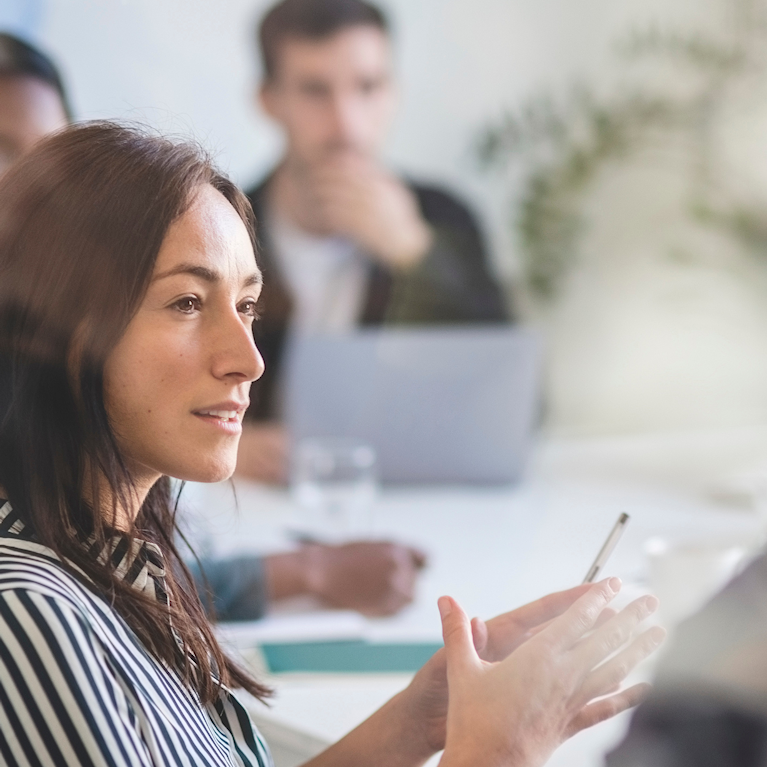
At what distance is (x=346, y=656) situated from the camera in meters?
0.92

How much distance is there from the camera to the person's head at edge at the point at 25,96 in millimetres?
1545

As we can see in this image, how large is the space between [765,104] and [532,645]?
2.47 m

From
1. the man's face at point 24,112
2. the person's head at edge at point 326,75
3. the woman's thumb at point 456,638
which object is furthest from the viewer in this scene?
the person's head at edge at point 326,75

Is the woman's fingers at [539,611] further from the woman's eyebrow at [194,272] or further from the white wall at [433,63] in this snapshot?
the white wall at [433,63]

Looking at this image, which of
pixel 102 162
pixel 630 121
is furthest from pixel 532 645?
pixel 630 121

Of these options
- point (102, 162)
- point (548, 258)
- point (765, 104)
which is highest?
point (765, 104)

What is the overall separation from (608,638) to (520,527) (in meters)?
0.84

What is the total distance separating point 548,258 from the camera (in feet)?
9.45

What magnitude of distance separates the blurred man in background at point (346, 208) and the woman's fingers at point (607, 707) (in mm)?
1869

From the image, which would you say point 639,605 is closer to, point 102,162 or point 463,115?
point 102,162

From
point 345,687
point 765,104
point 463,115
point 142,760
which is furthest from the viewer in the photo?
point 463,115

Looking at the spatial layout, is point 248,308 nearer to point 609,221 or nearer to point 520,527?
point 520,527

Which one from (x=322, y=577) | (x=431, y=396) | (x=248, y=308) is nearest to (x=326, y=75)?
(x=431, y=396)

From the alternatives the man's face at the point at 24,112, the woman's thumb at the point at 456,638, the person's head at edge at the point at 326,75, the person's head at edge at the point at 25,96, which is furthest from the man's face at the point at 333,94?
the woman's thumb at the point at 456,638
